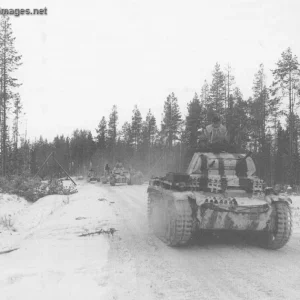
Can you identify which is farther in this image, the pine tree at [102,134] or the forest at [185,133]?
the pine tree at [102,134]

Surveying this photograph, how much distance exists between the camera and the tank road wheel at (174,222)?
6.67m

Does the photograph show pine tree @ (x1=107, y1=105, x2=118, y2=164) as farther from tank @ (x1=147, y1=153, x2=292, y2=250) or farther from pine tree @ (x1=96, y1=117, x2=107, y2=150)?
tank @ (x1=147, y1=153, x2=292, y2=250)

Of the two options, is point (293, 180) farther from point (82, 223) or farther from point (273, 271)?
point (273, 271)

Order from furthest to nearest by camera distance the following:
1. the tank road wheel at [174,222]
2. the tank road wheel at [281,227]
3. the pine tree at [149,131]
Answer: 1. the pine tree at [149,131]
2. the tank road wheel at [281,227]
3. the tank road wheel at [174,222]

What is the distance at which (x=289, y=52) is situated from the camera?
32.6m


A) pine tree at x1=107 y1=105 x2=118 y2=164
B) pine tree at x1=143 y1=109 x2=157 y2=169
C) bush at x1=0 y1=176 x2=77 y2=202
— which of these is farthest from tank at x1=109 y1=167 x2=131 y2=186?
pine tree at x1=107 y1=105 x2=118 y2=164

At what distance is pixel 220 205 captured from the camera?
6684 mm

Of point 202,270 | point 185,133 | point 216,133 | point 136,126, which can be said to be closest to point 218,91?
point 185,133

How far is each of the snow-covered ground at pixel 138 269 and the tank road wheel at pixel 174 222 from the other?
0.75 feet

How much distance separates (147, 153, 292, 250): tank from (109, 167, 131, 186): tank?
21629mm

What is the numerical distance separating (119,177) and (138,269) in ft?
79.8

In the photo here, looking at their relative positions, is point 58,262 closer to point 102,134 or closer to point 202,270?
point 202,270

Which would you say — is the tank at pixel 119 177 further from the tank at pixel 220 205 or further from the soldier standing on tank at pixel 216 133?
the tank at pixel 220 205

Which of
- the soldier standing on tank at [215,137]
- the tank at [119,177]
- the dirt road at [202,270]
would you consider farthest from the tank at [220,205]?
the tank at [119,177]
